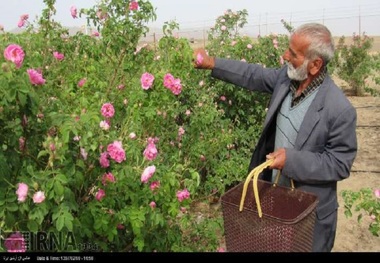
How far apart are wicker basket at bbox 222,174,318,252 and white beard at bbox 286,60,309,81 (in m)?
0.56

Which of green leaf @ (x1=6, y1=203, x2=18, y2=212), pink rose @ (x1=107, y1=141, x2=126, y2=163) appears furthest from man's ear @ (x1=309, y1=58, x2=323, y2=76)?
green leaf @ (x1=6, y1=203, x2=18, y2=212)

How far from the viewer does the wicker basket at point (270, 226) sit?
5.22 feet

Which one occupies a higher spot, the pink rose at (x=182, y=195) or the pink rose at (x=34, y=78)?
the pink rose at (x=34, y=78)

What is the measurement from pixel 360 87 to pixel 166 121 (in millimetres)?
7814

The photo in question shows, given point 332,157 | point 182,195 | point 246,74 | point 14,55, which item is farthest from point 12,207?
point 246,74

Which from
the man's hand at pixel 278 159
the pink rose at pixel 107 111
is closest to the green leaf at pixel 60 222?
the pink rose at pixel 107 111

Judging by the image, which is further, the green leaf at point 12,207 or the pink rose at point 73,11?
the pink rose at point 73,11

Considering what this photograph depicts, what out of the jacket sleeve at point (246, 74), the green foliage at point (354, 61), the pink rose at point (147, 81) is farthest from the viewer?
the green foliage at point (354, 61)

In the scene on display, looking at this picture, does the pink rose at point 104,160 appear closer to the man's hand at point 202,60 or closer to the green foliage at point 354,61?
the man's hand at point 202,60

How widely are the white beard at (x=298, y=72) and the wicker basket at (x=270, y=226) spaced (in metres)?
0.56

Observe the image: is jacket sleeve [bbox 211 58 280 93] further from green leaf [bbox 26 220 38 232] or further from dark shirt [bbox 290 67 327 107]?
green leaf [bbox 26 220 38 232]

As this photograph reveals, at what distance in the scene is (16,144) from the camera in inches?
59.2

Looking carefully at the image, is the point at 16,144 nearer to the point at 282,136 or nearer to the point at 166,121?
the point at 282,136

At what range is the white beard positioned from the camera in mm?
2080
